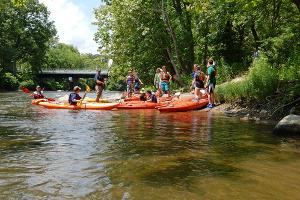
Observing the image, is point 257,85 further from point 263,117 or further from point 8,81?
point 8,81

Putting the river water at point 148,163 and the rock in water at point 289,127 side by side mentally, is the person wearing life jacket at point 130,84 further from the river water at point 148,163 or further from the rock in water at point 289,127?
the rock in water at point 289,127

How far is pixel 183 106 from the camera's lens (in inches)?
645

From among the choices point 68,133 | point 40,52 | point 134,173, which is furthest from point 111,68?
point 40,52

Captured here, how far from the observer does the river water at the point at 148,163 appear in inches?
209

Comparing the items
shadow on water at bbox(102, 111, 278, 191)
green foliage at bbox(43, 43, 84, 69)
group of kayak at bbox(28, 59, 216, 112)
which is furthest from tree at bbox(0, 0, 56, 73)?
shadow on water at bbox(102, 111, 278, 191)

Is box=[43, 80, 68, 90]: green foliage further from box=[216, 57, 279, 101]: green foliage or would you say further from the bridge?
box=[216, 57, 279, 101]: green foliage

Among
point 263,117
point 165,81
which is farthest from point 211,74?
point 165,81

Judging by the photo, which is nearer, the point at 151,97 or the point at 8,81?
the point at 151,97

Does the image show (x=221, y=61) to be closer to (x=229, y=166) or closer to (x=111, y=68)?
(x=111, y=68)

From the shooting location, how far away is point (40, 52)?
2744 inches

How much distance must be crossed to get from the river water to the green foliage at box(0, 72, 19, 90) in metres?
50.8

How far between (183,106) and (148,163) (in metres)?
9.66

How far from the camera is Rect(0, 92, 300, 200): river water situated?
5.32m

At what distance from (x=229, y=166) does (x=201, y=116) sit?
777 cm
